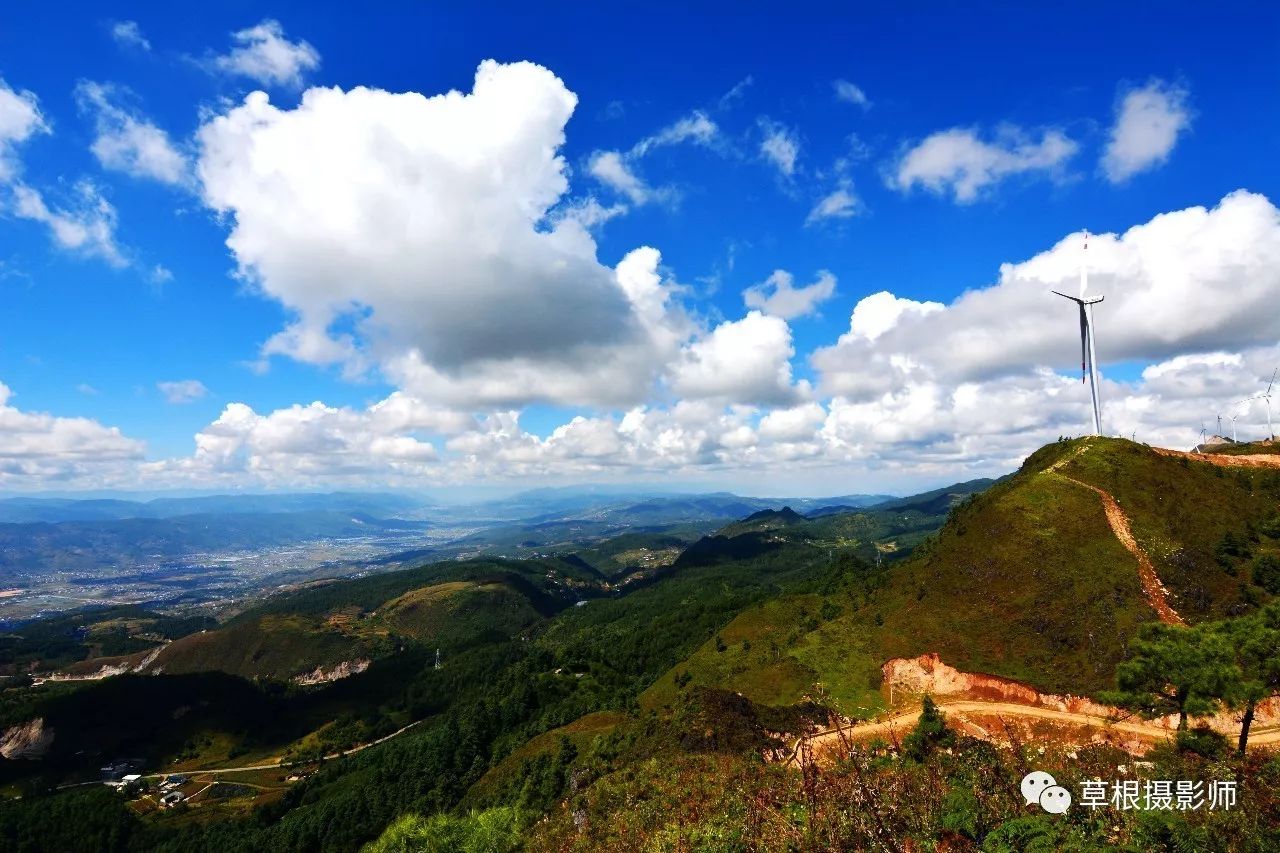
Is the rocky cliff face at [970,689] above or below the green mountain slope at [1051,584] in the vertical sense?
below

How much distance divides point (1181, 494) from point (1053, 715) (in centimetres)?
5532

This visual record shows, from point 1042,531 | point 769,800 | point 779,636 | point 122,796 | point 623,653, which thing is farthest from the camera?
point 623,653

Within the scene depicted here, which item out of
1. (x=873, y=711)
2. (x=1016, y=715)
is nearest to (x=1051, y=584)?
(x=1016, y=715)

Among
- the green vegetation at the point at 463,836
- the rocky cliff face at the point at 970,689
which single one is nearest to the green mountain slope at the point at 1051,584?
the rocky cliff face at the point at 970,689

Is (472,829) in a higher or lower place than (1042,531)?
lower

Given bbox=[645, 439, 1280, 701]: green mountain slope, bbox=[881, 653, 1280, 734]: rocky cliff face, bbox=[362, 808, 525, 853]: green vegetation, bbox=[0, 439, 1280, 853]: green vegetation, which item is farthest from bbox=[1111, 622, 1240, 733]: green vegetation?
bbox=[362, 808, 525, 853]: green vegetation

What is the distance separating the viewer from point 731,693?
8581 centimetres

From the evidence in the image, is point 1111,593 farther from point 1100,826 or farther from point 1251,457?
point 1100,826

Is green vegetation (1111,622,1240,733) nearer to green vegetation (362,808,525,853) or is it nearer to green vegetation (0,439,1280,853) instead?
green vegetation (0,439,1280,853)

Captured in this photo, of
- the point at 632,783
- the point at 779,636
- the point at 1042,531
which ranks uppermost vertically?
the point at 1042,531

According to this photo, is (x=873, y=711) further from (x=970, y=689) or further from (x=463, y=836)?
(x=463, y=836)

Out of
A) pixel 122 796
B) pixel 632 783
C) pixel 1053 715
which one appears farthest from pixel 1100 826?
pixel 122 796

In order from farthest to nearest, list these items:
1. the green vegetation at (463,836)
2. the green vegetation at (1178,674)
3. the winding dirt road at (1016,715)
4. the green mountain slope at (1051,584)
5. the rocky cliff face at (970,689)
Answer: the green mountain slope at (1051,584)
the rocky cliff face at (970,689)
the winding dirt road at (1016,715)
the green vegetation at (463,836)
the green vegetation at (1178,674)

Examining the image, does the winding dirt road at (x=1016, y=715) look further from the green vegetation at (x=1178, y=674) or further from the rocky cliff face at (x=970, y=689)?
the green vegetation at (x=1178, y=674)
